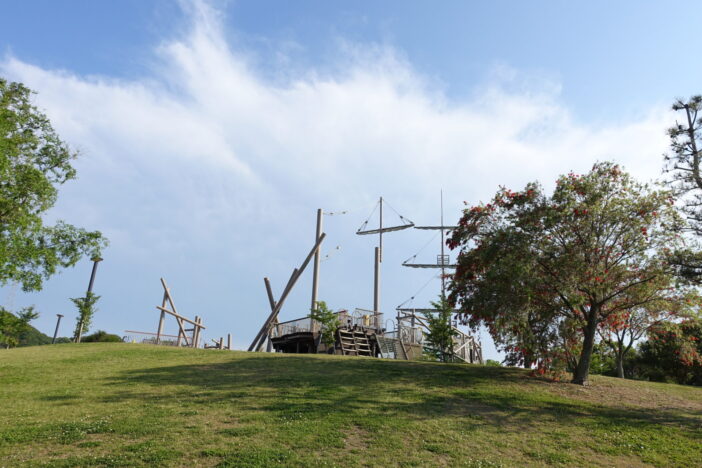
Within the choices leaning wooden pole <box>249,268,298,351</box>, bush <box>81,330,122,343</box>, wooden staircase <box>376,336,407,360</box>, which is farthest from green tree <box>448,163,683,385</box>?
bush <box>81,330,122,343</box>

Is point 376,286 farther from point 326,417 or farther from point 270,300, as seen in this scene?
point 326,417

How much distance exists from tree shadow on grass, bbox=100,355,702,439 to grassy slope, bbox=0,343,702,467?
0.19ft

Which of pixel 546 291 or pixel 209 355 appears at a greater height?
pixel 546 291

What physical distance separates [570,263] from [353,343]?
48.2 ft

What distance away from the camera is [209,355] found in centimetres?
2347

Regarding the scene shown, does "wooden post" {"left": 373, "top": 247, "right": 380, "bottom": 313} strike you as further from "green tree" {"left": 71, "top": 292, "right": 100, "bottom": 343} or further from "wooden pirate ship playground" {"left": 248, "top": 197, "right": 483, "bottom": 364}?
"green tree" {"left": 71, "top": 292, "right": 100, "bottom": 343}

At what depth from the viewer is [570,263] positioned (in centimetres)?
1791

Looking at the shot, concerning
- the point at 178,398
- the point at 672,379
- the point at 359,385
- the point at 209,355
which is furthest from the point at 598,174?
the point at 672,379

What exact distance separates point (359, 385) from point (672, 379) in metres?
34.8

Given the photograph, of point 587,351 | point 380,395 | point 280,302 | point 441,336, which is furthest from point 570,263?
point 280,302

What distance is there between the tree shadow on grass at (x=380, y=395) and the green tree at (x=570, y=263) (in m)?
2.04

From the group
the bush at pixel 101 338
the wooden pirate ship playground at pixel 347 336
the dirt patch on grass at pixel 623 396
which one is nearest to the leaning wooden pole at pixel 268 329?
the wooden pirate ship playground at pixel 347 336

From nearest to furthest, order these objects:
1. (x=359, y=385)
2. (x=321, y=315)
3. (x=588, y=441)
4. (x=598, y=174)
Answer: (x=588, y=441) → (x=359, y=385) → (x=598, y=174) → (x=321, y=315)

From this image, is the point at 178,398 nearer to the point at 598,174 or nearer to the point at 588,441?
the point at 588,441
